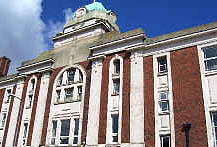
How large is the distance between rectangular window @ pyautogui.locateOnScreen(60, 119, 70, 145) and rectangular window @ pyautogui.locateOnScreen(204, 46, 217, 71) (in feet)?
44.7

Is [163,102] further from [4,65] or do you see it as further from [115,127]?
[4,65]

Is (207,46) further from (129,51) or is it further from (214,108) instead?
(129,51)

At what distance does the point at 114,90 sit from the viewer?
78.8 ft

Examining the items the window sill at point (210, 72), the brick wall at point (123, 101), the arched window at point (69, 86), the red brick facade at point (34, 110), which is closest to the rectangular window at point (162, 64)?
the brick wall at point (123, 101)

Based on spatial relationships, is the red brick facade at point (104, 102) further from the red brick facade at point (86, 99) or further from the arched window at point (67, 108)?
the arched window at point (67, 108)

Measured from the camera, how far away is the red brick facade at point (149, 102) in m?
20.2

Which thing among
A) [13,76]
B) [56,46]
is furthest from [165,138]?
[13,76]

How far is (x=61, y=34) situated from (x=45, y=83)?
6195mm

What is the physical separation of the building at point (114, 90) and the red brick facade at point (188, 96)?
68mm

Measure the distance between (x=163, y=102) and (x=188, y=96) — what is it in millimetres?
2111

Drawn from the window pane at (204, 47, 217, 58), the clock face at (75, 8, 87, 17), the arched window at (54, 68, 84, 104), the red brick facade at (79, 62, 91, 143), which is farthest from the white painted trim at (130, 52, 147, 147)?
the clock face at (75, 8, 87, 17)

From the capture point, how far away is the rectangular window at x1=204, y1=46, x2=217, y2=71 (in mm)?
20188

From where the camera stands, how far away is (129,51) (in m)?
24.1

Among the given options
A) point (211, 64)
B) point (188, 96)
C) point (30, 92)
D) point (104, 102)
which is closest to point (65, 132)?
point (104, 102)
